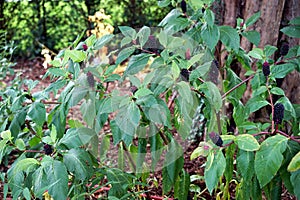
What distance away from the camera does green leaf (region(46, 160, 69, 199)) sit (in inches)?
62.8

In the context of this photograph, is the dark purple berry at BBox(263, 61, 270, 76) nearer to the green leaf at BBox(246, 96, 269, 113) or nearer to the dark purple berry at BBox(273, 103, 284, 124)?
the green leaf at BBox(246, 96, 269, 113)

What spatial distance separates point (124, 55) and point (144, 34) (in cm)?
11

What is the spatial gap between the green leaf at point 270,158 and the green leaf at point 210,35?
1.54ft

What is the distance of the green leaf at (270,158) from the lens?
4.73 feet

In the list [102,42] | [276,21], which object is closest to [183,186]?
[102,42]

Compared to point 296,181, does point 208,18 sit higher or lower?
higher

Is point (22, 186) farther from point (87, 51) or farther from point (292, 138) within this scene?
point (292, 138)

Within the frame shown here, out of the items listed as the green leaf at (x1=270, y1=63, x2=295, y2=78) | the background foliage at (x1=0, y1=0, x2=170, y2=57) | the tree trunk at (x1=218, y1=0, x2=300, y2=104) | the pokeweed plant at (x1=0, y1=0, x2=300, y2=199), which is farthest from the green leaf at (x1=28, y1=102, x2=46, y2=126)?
the background foliage at (x1=0, y1=0, x2=170, y2=57)

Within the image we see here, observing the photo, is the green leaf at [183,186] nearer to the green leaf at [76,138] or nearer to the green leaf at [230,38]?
the green leaf at [76,138]

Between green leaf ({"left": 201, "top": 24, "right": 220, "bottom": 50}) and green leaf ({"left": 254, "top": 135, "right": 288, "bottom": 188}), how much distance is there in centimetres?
47

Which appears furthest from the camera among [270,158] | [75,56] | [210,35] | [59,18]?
[59,18]

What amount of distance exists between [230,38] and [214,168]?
0.61 m

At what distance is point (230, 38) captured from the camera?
6.07 ft

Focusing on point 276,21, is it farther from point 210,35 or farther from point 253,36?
point 210,35
